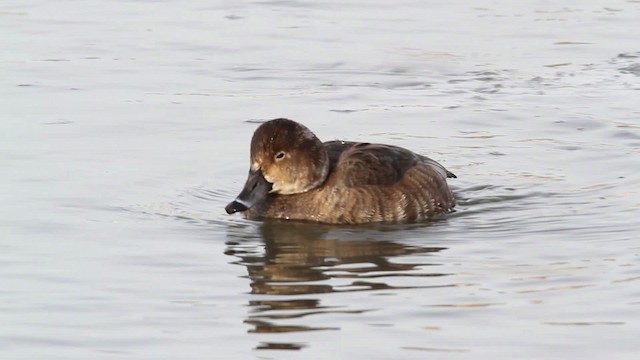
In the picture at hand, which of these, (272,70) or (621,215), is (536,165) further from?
(272,70)

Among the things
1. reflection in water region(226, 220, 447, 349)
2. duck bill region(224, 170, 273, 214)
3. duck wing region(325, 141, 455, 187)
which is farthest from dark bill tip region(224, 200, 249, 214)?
duck wing region(325, 141, 455, 187)

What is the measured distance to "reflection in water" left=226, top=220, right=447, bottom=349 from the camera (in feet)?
24.2

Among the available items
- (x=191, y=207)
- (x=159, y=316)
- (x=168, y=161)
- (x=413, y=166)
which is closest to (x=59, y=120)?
(x=168, y=161)

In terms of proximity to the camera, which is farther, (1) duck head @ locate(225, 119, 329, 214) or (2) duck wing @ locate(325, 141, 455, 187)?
(2) duck wing @ locate(325, 141, 455, 187)

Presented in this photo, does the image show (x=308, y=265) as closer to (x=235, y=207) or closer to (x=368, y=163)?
(x=235, y=207)

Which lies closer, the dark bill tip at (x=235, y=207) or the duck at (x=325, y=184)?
the dark bill tip at (x=235, y=207)

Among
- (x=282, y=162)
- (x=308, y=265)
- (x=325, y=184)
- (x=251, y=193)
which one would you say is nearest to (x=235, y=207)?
(x=251, y=193)

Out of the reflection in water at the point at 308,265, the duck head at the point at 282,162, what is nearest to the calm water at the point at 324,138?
the reflection in water at the point at 308,265

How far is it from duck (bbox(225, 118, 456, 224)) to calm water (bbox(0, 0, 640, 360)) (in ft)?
0.69

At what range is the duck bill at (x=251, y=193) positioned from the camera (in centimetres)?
954

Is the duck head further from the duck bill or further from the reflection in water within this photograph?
the reflection in water

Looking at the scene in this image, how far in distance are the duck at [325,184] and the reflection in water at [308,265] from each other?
143mm

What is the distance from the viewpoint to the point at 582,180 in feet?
35.4

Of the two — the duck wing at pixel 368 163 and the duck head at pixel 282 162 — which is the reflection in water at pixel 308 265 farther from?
the duck wing at pixel 368 163
